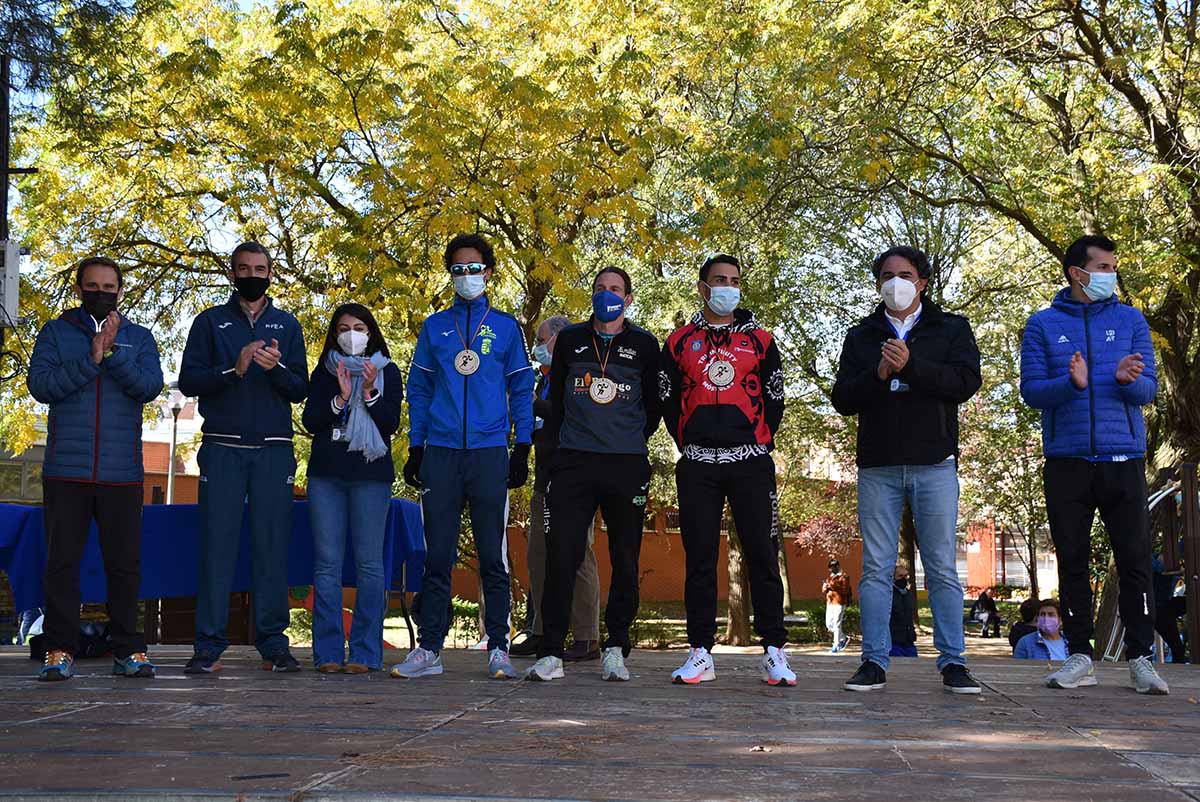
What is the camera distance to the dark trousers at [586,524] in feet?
22.0

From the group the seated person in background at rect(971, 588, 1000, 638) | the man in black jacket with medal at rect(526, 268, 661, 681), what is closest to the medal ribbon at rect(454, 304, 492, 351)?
the man in black jacket with medal at rect(526, 268, 661, 681)

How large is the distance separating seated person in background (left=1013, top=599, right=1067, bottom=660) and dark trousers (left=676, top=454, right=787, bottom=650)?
4.80 m

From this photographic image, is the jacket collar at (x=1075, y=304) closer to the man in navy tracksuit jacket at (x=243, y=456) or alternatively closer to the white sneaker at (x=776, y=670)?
the white sneaker at (x=776, y=670)

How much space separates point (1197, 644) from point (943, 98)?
894 centimetres

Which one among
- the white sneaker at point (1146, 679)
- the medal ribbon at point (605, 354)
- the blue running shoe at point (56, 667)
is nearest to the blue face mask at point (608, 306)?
the medal ribbon at point (605, 354)

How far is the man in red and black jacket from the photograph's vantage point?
6.55 metres

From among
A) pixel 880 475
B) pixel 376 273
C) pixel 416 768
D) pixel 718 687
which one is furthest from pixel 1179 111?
pixel 416 768

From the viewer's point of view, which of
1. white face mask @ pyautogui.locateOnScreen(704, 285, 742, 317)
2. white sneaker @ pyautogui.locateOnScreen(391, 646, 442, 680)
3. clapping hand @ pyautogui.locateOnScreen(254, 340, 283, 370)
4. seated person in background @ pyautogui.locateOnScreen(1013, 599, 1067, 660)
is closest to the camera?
white face mask @ pyautogui.locateOnScreen(704, 285, 742, 317)

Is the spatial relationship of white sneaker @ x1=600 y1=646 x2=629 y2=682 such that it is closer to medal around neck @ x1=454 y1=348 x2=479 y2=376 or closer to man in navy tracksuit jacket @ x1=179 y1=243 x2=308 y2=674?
medal around neck @ x1=454 y1=348 x2=479 y2=376

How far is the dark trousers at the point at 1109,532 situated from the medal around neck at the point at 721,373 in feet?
5.53

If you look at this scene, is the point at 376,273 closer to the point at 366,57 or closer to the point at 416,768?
the point at 366,57

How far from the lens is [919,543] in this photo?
650cm

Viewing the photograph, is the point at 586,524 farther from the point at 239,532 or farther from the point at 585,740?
the point at 585,740

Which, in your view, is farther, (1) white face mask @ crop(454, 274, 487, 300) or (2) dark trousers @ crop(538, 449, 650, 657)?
(1) white face mask @ crop(454, 274, 487, 300)
